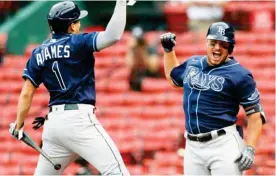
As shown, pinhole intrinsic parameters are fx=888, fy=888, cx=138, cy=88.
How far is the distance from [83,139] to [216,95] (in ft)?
2.99

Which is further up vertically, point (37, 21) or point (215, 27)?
point (215, 27)

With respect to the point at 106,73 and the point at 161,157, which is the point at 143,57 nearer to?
the point at 106,73

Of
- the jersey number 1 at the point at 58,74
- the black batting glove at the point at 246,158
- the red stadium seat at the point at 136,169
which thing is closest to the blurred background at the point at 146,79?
the red stadium seat at the point at 136,169

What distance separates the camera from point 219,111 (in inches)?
226

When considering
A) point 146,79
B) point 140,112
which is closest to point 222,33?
point 140,112

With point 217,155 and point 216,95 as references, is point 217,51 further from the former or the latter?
point 217,155

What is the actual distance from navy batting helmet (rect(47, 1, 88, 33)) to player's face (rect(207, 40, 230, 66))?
912 millimetres

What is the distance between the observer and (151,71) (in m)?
11.3

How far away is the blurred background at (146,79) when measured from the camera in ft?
32.1

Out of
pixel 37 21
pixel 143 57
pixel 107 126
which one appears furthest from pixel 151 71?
pixel 37 21

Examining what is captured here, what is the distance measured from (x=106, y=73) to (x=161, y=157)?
257 centimetres

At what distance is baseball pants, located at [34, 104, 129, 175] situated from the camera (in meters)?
5.77

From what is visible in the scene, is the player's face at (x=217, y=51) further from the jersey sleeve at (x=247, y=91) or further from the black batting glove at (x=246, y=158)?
the black batting glove at (x=246, y=158)

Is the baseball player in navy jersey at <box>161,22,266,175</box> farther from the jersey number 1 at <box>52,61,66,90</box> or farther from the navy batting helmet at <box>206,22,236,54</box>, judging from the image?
the jersey number 1 at <box>52,61,66,90</box>
